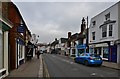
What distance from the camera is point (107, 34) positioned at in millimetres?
26328

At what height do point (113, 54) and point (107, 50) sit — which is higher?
point (107, 50)

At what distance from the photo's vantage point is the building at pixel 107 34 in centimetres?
2402

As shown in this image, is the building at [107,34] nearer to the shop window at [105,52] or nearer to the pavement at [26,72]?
the shop window at [105,52]

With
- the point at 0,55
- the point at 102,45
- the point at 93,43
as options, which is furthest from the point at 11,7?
the point at 93,43

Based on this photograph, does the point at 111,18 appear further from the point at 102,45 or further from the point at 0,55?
the point at 0,55

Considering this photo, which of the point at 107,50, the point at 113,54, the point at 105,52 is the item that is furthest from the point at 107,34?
the point at 113,54

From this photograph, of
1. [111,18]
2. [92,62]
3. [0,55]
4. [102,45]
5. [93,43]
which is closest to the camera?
[0,55]

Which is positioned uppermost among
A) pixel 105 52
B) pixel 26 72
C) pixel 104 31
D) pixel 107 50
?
pixel 104 31

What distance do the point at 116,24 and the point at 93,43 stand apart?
8.42 metres

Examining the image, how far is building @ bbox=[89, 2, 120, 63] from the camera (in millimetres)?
24016

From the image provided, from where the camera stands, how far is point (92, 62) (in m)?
19.4

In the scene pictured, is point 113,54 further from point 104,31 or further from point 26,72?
point 26,72

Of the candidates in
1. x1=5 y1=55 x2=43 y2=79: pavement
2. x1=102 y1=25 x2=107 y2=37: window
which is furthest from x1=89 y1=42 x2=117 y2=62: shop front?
x1=5 y1=55 x2=43 y2=79: pavement

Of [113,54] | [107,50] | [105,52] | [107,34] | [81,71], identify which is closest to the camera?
[81,71]
